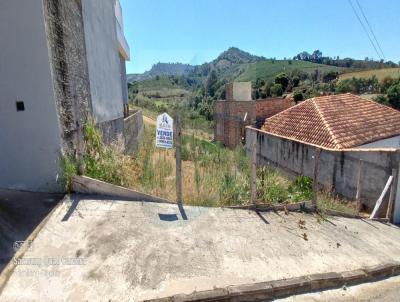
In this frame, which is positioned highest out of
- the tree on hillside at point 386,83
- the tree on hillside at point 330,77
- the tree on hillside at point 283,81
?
the tree on hillside at point 330,77

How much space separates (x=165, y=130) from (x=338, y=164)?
8.76m

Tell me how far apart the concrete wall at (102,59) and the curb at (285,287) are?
5.83 m

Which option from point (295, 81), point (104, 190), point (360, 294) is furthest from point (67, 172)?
point (295, 81)

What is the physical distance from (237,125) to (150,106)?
74.6 ft

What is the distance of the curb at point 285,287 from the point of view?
3.24 meters

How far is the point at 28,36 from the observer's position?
4.80 metres

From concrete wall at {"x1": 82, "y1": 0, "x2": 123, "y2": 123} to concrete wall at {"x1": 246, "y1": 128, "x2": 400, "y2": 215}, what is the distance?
4.70 m

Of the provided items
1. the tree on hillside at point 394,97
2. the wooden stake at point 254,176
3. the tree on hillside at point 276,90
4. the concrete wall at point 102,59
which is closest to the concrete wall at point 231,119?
the concrete wall at point 102,59

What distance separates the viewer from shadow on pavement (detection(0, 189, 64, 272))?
3695mm

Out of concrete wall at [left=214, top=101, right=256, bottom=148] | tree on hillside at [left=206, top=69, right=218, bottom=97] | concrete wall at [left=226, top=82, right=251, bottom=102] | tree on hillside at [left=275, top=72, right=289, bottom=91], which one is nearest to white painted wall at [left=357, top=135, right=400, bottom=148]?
concrete wall at [left=214, top=101, right=256, bottom=148]

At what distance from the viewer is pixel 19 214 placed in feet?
14.4

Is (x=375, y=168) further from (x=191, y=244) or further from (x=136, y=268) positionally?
(x=136, y=268)

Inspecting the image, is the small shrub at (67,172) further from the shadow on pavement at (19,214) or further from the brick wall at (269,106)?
the brick wall at (269,106)

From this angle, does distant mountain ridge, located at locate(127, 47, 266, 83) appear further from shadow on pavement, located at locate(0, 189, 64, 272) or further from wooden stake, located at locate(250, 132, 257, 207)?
shadow on pavement, located at locate(0, 189, 64, 272)
